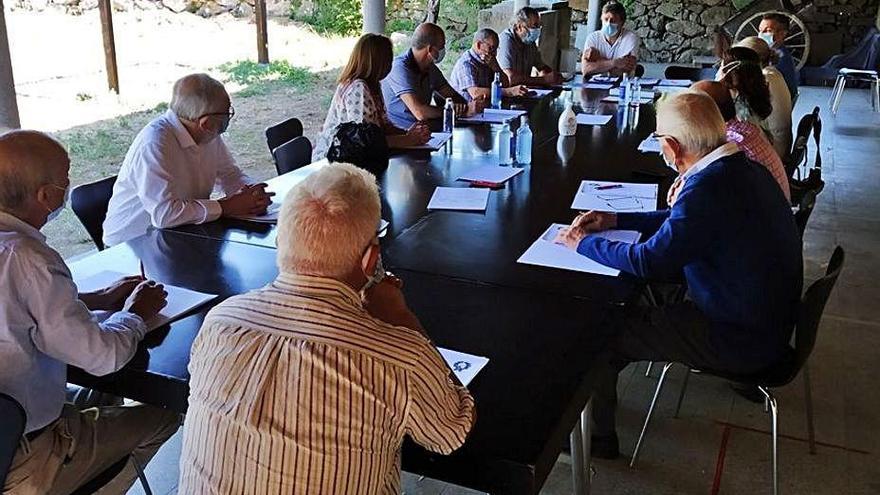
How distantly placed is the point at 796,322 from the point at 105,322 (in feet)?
5.60

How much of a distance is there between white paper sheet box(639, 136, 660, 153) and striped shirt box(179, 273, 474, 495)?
2653 mm

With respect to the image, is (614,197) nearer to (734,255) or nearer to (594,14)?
(734,255)

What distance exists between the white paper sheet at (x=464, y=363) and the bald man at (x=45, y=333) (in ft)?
2.08

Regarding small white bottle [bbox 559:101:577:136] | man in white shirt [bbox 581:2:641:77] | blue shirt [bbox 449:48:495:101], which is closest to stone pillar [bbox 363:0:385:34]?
blue shirt [bbox 449:48:495:101]

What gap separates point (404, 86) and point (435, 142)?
752 millimetres

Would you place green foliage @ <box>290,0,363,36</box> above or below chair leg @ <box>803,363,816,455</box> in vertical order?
above

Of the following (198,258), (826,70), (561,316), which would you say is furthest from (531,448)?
(826,70)

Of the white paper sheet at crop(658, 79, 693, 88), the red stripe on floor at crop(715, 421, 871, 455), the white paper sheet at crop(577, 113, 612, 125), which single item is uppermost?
the white paper sheet at crop(658, 79, 693, 88)

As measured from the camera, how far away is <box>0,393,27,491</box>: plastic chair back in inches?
51.8

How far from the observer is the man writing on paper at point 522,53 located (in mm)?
5840

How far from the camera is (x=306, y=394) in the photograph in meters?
1.14

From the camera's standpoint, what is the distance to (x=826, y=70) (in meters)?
10.8

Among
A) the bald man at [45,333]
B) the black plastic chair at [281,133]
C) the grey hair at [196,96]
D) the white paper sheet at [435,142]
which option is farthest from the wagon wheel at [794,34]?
the bald man at [45,333]

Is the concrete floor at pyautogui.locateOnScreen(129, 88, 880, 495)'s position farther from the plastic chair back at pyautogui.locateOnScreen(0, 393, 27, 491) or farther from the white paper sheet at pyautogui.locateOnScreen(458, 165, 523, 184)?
the plastic chair back at pyautogui.locateOnScreen(0, 393, 27, 491)
